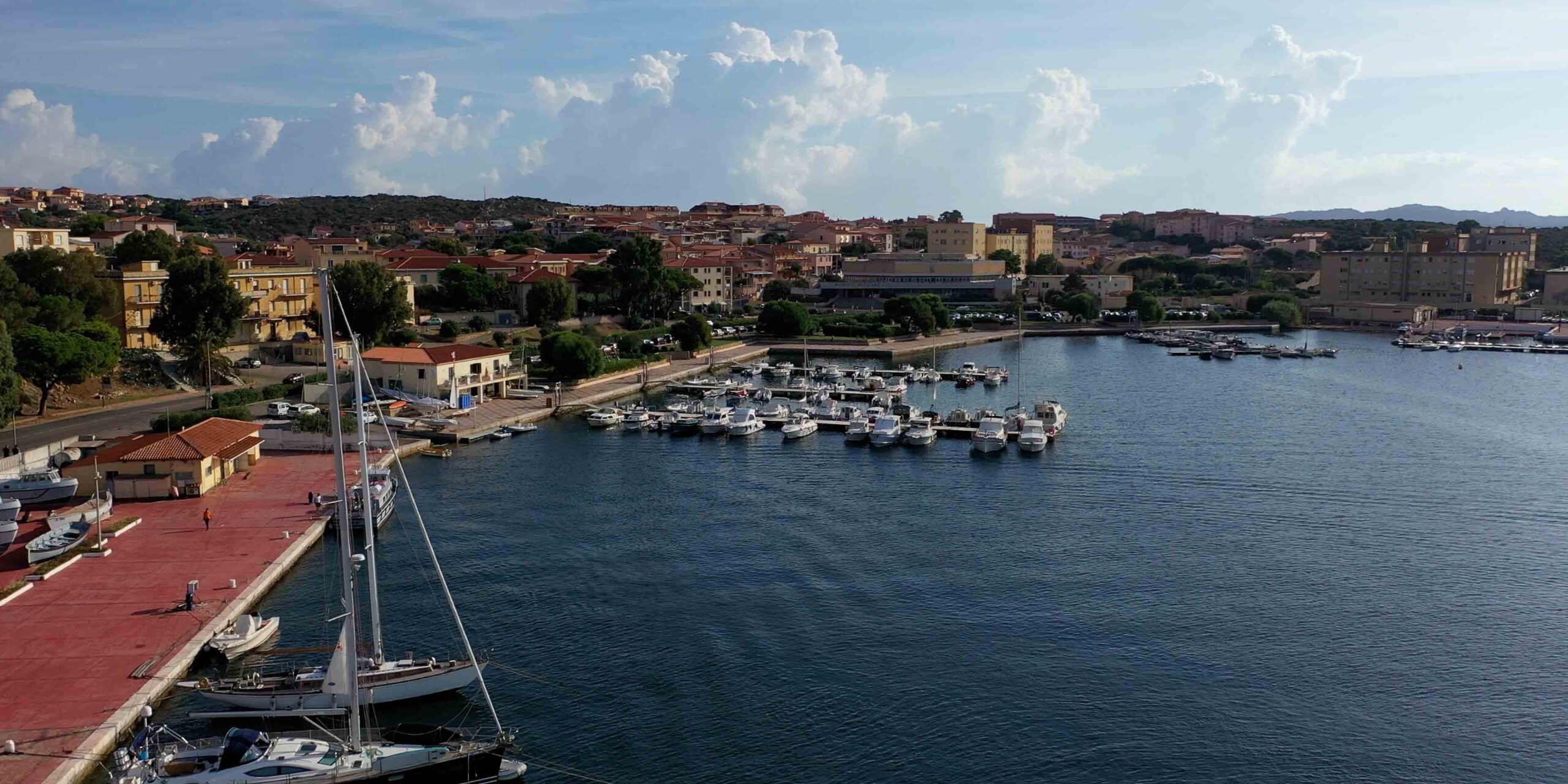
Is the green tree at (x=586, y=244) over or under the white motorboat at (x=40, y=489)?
over

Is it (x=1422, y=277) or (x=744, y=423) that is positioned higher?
(x=1422, y=277)

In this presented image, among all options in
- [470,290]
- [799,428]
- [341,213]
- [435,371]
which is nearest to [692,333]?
[470,290]

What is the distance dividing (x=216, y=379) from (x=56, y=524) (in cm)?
1900

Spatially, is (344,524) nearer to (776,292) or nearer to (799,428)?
(799,428)

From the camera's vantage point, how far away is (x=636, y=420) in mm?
36531

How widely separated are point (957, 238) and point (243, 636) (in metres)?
85.9

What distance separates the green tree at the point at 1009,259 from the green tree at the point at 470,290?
146 ft

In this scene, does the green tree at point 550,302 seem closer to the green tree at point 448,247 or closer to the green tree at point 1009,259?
the green tree at point 448,247

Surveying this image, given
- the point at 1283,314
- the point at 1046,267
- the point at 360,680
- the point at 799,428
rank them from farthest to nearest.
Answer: the point at 1046,267, the point at 1283,314, the point at 799,428, the point at 360,680

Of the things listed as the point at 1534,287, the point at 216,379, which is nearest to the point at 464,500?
the point at 216,379

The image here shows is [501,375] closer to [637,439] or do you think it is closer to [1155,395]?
[637,439]

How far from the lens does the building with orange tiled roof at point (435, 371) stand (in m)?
36.6

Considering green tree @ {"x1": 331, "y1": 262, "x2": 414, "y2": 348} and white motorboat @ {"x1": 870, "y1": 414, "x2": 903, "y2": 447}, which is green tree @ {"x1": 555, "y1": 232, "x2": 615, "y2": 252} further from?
white motorboat @ {"x1": 870, "y1": 414, "x2": 903, "y2": 447}

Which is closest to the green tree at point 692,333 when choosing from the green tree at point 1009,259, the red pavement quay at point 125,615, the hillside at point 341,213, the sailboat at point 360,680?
the red pavement quay at point 125,615
